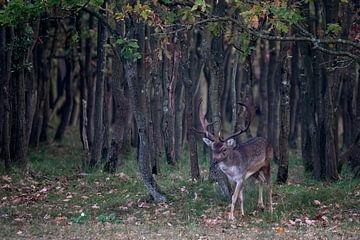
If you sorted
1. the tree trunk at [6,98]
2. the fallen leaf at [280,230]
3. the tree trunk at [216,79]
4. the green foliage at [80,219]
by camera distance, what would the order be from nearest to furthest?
the fallen leaf at [280,230] < the green foliage at [80,219] < the tree trunk at [216,79] < the tree trunk at [6,98]

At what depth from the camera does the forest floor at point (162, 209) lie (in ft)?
42.2

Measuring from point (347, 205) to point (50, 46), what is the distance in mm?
16715

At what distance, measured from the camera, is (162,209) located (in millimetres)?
14898

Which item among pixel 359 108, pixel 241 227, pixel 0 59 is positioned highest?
pixel 0 59

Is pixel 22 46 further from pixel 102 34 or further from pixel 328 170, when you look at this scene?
pixel 328 170

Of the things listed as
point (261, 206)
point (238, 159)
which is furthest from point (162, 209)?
point (261, 206)

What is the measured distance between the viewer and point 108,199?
16188 millimetres

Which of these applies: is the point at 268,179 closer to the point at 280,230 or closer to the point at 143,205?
the point at 143,205

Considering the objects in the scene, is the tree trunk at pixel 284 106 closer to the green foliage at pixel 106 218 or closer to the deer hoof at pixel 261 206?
the deer hoof at pixel 261 206

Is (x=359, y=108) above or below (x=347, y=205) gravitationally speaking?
above

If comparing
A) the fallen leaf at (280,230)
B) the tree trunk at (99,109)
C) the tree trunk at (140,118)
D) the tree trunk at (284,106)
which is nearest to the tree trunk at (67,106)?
the tree trunk at (99,109)

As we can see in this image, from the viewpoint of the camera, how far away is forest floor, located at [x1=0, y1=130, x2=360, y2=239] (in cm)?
1287

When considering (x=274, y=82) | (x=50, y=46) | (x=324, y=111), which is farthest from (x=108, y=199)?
(x=50, y=46)

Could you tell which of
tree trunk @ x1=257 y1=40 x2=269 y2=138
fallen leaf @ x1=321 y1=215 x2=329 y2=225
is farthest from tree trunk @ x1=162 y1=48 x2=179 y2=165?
fallen leaf @ x1=321 y1=215 x2=329 y2=225
